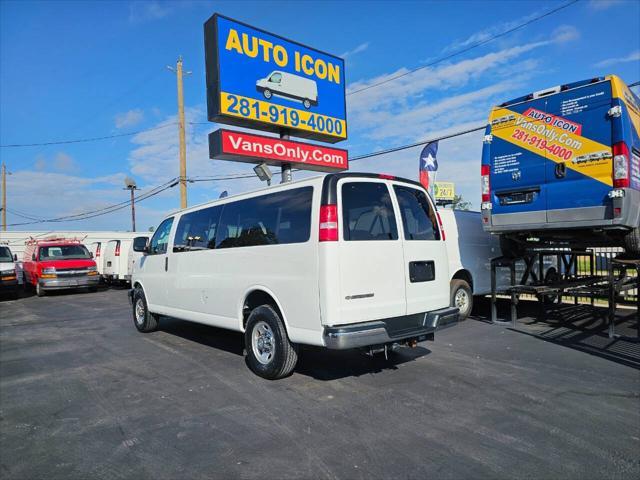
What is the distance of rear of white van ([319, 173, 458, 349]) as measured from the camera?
183 inches

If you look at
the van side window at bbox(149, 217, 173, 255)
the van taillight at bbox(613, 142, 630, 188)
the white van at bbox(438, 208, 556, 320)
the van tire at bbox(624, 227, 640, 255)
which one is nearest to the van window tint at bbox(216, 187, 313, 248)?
the van side window at bbox(149, 217, 173, 255)

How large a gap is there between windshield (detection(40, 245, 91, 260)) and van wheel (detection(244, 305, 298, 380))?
1559 centimetres

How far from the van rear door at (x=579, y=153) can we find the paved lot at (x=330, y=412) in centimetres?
220

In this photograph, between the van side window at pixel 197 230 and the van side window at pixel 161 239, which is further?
the van side window at pixel 161 239

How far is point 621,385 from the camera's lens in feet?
17.2

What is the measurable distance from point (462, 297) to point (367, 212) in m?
5.44

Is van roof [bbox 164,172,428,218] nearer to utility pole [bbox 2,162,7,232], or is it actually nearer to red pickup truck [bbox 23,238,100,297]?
red pickup truck [bbox 23,238,100,297]

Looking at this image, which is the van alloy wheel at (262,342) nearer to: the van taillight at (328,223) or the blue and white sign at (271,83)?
the van taillight at (328,223)

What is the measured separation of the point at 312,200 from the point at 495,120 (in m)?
5.29

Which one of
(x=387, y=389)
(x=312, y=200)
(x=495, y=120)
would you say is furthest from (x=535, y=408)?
(x=495, y=120)

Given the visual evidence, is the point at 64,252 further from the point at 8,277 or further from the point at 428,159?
the point at 428,159

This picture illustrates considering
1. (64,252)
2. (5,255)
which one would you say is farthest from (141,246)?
(64,252)

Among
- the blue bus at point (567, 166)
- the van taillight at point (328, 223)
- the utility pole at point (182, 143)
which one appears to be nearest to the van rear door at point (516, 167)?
the blue bus at point (567, 166)

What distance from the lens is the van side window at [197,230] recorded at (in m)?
6.73
